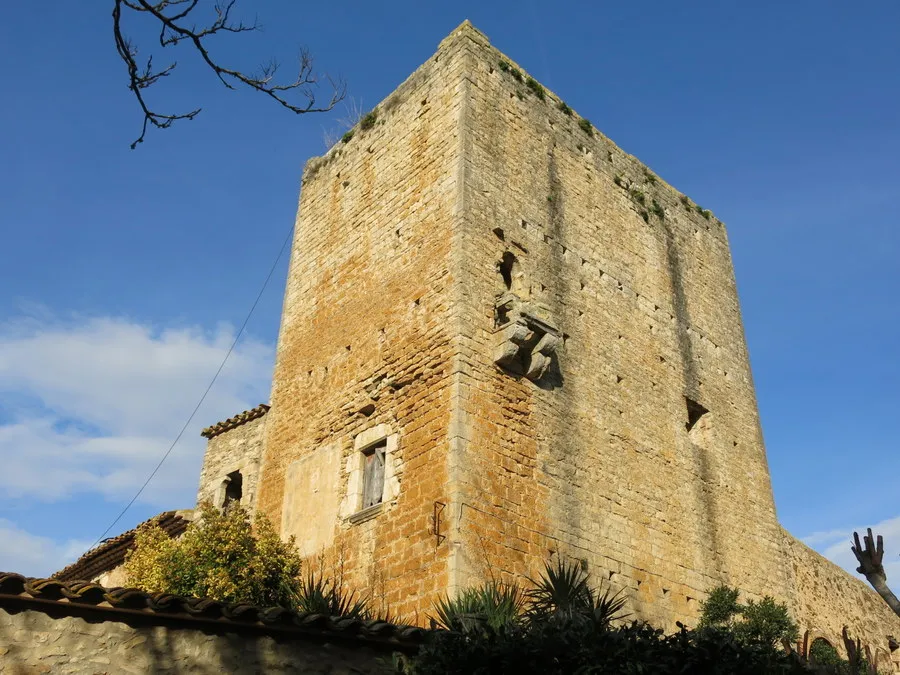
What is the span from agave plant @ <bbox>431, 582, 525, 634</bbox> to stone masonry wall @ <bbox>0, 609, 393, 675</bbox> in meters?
0.67

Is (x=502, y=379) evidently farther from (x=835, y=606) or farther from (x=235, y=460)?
(x=835, y=606)

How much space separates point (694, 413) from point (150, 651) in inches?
385

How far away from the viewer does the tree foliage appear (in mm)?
10305

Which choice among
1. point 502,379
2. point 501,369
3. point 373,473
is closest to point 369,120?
point 501,369

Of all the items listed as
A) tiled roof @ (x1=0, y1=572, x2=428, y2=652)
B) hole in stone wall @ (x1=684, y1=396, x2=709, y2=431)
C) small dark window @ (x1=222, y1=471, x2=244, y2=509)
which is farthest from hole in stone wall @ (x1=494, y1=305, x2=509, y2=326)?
small dark window @ (x1=222, y1=471, x2=244, y2=509)

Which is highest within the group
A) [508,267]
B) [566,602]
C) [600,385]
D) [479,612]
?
[508,267]

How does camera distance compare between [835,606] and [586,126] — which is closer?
[586,126]

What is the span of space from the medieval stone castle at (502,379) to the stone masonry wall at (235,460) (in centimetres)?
6

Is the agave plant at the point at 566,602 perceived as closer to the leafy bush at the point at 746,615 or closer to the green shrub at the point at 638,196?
the leafy bush at the point at 746,615

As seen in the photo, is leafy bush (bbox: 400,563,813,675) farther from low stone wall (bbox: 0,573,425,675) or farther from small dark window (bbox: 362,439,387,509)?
small dark window (bbox: 362,439,387,509)

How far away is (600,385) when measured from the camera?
12242 mm

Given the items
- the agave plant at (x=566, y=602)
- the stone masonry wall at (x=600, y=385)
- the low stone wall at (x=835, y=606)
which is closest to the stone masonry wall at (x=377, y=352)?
the stone masonry wall at (x=600, y=385)

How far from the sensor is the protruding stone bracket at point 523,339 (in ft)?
35.4

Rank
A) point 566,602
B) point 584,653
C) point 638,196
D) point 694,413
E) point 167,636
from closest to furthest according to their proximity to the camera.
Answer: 1. point 584,653
2. point 167,636
3. point 566,602
4. point 694,413
5. point 638,196
